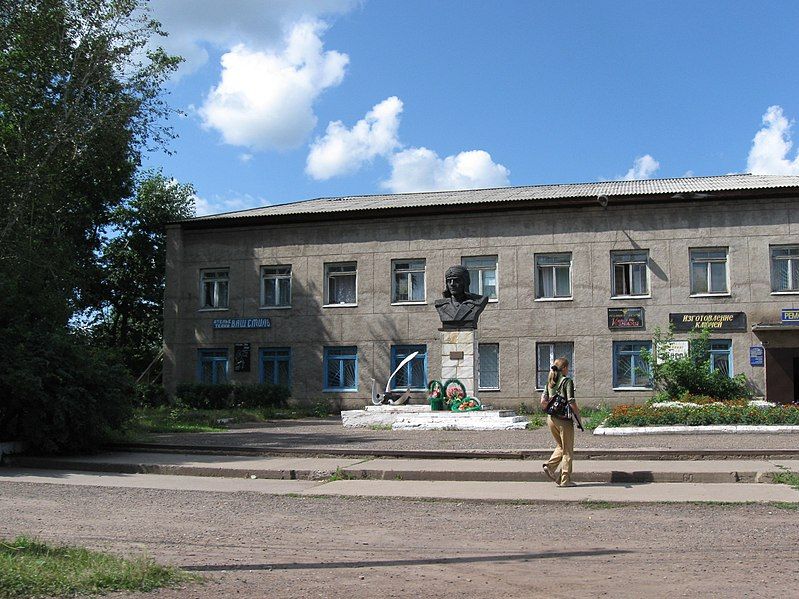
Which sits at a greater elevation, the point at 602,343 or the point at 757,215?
the point at 757,215

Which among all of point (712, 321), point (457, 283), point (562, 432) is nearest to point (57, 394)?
point (562, 432)

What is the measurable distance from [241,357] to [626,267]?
15070 millimetres

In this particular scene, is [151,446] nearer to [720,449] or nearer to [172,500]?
[172,500]

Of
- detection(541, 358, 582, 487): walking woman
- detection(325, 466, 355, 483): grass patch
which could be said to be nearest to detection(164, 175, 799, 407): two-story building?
detection(325, 466, 355, 483): grass patch

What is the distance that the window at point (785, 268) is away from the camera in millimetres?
27016

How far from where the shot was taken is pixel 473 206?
2941cm

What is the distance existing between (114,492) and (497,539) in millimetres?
5606

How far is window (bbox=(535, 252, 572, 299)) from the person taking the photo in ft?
94.6

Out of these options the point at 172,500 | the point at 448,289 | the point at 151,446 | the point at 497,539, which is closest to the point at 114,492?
the point at 172,500

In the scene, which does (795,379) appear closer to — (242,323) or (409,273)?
(409,273)

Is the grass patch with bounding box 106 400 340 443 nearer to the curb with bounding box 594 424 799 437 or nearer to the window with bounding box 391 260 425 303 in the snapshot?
the window with bounding box 391 260 425 303

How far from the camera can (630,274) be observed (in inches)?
1112

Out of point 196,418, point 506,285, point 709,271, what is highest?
point 709,271

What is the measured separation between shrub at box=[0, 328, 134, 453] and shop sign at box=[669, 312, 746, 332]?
1938 centimetres
